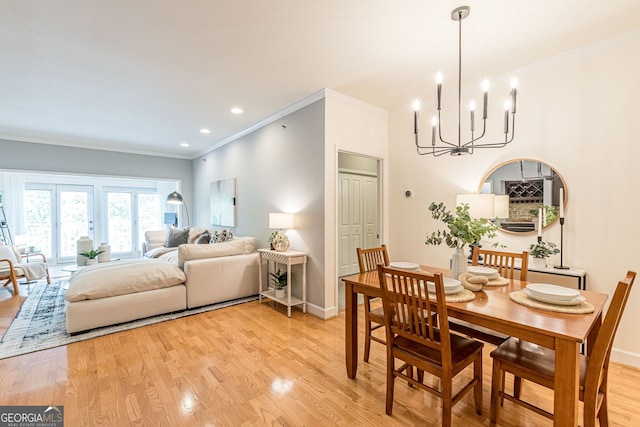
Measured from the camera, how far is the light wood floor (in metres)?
1.81

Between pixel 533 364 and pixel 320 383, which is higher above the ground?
pixel 533 364

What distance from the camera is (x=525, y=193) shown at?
2914mm

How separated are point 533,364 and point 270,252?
298cm

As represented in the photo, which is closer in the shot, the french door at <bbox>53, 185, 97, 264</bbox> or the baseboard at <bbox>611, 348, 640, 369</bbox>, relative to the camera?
the baseboard at <bbox>611, 348, 640, 369</bbox>

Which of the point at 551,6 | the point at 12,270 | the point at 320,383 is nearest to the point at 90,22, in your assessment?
the point at 320,383

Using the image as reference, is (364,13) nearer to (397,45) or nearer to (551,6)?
(397,45)

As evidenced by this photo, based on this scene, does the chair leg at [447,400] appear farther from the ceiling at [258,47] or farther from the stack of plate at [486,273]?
the ceiling at [258,47]

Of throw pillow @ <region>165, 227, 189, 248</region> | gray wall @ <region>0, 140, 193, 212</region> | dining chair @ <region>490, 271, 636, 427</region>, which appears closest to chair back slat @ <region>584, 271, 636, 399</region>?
dining chair @ <region>490, 271, 636, 427</region>

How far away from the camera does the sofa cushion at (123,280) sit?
304 cm

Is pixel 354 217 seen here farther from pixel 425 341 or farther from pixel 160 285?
pixel 425 341

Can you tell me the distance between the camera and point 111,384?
2.16 meters

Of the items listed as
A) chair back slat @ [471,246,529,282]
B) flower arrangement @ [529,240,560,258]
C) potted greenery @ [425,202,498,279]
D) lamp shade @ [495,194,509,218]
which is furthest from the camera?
lamp shade @ [495,194,509,218]

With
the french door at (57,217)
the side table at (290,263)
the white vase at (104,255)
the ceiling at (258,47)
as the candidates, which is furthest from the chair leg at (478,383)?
the french door at (57,217)

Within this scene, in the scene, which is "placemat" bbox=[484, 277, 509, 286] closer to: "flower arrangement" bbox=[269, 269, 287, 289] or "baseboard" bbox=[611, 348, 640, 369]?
"baseboard" bbox=[611, 348, 640, 369]
